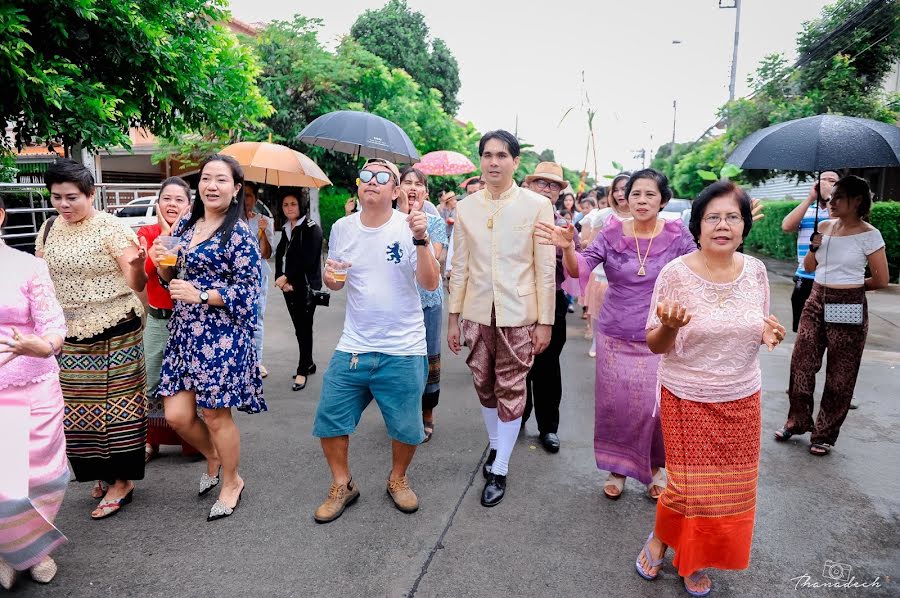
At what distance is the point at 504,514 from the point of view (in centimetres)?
334

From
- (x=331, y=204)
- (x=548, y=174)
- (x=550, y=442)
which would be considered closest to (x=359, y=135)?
(x=548, y=174)

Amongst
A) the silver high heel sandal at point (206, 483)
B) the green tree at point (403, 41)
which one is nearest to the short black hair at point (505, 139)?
the silver high heel sandal at point (206, 483)

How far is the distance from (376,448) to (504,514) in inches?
47.7

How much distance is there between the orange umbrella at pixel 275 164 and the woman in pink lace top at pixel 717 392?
11.8ft

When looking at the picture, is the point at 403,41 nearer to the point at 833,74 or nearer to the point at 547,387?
the point at 833,74

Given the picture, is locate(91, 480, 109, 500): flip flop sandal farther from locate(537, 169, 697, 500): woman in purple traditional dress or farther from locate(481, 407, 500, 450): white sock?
locate(537, 169, 697, 500): woman in purple traditional dress

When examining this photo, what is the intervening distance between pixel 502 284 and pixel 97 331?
84.8 inches

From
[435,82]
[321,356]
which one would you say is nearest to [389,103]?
[435,82]

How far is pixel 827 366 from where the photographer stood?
14.3 ft

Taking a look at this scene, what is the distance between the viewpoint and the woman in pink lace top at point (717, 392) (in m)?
2.61

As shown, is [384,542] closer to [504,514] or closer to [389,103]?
[504,514]

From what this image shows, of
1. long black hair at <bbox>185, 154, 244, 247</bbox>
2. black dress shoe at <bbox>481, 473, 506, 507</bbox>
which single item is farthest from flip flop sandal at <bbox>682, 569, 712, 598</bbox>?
long black hair at <bbox>185, 154, 244, 247</bbox>

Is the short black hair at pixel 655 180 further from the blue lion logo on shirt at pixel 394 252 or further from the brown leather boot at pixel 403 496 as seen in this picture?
the brown leather boot at pixel 403 496

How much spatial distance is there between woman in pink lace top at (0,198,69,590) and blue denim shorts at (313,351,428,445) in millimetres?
1191
